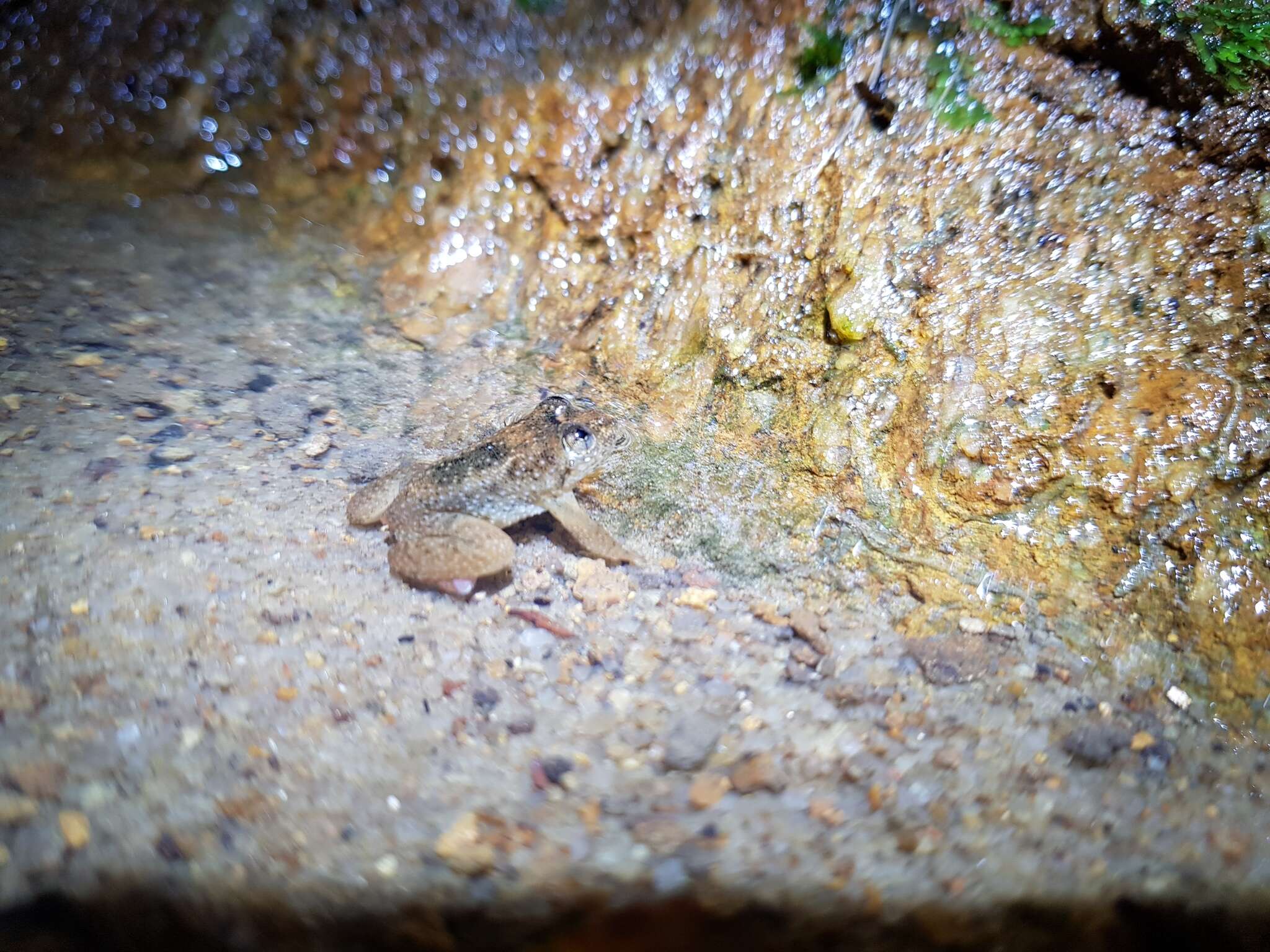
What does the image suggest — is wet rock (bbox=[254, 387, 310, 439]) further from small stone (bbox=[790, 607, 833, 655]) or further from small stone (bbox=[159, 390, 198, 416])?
small stone (bbox=[790, 607, 833, 655])

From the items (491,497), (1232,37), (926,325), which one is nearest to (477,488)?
(491,497)

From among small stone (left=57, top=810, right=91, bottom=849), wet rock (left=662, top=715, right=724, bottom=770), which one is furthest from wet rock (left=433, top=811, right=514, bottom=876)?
small stone (left=57, top=810, right=91, bottom=849)

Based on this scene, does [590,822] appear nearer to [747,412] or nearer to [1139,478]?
[747,412]

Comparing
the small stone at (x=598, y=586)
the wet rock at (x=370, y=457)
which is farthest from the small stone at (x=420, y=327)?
the small stone at (x=598, y=586)

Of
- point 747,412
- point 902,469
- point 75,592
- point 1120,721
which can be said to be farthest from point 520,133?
point 1120,721

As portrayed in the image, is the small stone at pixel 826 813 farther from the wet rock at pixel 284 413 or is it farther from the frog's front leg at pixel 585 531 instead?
the wet rock at pixel 284 413

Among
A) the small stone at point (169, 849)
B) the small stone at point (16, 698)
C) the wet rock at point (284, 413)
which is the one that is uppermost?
the wet rock at point (284, 413)
